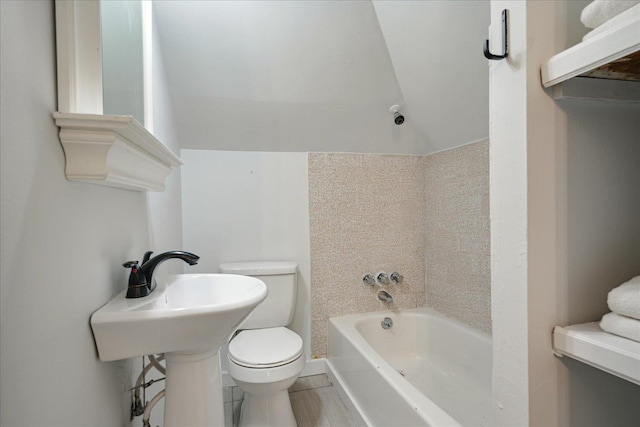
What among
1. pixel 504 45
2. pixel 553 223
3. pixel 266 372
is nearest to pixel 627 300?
pixel 553 223

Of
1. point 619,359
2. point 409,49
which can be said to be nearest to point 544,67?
point 619,359

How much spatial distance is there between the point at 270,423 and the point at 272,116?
178 centimetres

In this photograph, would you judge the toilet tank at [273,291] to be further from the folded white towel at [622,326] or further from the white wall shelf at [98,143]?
the folded white towel at [622,326]

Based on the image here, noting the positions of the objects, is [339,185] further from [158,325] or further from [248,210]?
[158,325]

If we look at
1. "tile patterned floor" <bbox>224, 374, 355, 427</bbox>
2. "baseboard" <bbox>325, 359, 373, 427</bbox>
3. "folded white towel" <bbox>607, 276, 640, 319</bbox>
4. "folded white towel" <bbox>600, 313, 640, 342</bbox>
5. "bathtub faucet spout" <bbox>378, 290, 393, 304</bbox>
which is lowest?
"tile patterned floor" <bbox>224, 374, 355, 427</bbox>

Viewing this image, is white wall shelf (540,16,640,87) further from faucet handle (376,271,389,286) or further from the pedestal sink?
faucet handle (376,271,389,286)

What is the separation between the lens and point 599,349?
0.52m

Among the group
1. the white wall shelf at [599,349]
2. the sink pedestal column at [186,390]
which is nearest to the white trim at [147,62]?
the sink pedestal column at [186,390]

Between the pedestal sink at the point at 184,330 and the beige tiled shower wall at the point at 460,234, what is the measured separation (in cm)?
144

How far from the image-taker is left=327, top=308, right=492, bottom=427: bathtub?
4.30ft

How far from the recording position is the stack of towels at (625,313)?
504 millimetres

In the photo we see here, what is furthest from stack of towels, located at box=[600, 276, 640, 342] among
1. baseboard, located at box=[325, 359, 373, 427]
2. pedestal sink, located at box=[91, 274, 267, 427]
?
baseboard, located at box=[325, 359, 373, 427]

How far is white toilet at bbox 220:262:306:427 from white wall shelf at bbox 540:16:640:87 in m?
1.48

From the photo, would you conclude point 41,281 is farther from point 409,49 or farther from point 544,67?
point 409,49
